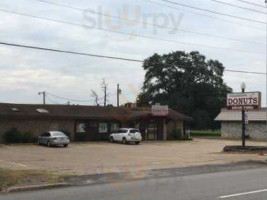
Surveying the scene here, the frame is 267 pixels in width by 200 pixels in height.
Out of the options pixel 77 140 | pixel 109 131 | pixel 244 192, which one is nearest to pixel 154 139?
pixel 109 131

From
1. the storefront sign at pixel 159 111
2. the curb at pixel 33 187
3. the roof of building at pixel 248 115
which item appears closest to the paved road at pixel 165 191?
the curb at pixel 33 187

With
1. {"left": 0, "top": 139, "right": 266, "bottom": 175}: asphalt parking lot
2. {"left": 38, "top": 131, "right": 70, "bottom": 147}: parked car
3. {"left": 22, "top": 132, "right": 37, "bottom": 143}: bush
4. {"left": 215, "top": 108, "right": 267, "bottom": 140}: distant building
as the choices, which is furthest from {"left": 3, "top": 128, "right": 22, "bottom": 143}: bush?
{"left": 215, "top": 108, "right": 267, "bottom": 140}: distant building

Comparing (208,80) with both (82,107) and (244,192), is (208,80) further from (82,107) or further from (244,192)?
(244,192)

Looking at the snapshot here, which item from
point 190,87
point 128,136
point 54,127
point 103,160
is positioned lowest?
point 103,160

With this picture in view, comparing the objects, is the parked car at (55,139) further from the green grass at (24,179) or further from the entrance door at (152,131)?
the green grass at (24,179)

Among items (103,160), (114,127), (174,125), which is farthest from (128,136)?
A: (103,160)

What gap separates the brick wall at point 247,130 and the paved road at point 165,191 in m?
52.0

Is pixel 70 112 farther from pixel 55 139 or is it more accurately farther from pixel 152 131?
pixel 152 131

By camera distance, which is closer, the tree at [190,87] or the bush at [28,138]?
the bush at [28,138]

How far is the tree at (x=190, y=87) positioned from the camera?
92875 mm

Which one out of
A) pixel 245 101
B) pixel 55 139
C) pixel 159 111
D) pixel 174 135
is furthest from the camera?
pixel 174 135

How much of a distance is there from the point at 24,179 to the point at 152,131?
143 ft

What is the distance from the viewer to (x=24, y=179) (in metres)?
16.5

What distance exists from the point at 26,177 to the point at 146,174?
5.08 metres
